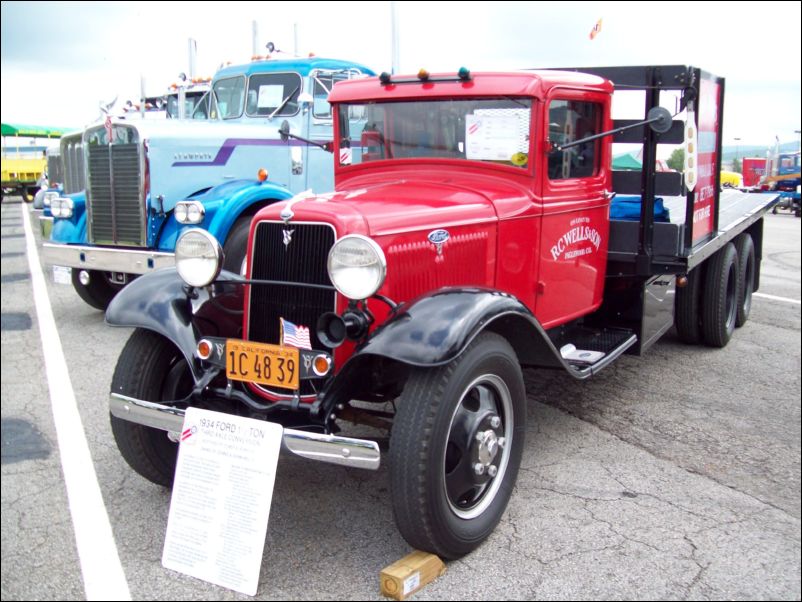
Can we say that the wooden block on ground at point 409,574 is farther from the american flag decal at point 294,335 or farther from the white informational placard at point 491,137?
the white informational placard at point 491,137

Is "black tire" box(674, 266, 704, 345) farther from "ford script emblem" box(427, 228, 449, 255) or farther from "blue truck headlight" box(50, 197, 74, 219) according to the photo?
"blue truck headlight" box(50, 197, 74, 219)

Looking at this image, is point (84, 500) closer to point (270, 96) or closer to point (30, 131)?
point (270, 96)

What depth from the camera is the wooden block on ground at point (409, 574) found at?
2.78m

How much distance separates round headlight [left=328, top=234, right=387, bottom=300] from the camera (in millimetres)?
2936

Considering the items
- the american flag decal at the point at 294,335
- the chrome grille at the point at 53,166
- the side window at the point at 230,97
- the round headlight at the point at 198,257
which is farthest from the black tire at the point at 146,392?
the chrome grille at the point at 53,166

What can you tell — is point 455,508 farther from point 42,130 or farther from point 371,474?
point 42,130

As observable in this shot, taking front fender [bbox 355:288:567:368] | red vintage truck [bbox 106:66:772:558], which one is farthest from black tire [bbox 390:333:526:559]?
front fender [bbox 355:288:567:368]

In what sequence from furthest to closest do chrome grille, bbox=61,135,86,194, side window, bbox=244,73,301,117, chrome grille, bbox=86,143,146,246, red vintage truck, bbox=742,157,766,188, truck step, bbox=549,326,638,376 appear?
red vintage truck, bbox=742,157,766,188 < chrome grille, bbox=61,135,86,194 < side window, bbox=244,73,301,117 < chrome grille, bbox=86,143,146,246 < truck step, bbox=549,326,638,376

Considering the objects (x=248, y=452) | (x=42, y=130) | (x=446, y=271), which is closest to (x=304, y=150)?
(x=446, y=271)

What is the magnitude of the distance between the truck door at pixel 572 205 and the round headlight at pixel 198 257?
68.3 inches

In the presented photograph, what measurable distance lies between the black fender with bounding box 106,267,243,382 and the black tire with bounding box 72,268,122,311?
438cm

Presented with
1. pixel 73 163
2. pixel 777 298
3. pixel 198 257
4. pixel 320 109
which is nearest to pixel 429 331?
pixel 198 257

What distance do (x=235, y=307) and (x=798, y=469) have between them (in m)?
2.89

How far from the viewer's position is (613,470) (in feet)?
12.8
